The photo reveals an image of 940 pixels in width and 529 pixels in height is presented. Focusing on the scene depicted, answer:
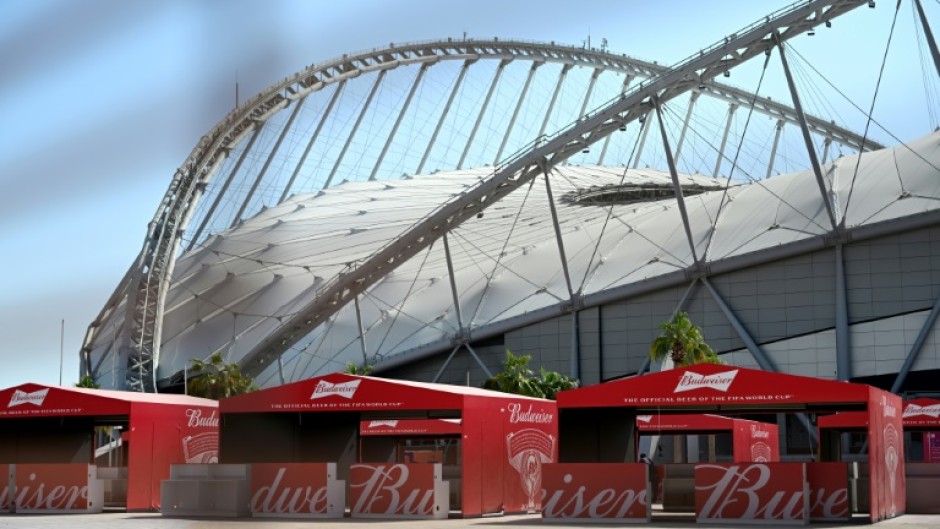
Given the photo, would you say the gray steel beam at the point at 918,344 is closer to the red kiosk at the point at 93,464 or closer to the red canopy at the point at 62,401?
the red kiosk at the point at 93,464

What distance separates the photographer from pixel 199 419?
49281 millimetres

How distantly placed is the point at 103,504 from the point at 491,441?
13.9 metres

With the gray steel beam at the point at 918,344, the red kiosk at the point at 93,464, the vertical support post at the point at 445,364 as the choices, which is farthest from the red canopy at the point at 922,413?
the vertical support post at the point at 445,364

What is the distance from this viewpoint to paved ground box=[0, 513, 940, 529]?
35094 mm

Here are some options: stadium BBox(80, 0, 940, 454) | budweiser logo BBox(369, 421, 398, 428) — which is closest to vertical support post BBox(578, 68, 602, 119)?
stadium BBox(80, 0, 940, 454)

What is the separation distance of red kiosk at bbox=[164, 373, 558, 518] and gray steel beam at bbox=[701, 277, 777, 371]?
2516 cm

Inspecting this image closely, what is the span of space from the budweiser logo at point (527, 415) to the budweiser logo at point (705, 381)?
23.9 ft

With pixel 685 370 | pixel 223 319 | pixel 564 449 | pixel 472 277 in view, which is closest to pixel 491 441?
pixel 564 449

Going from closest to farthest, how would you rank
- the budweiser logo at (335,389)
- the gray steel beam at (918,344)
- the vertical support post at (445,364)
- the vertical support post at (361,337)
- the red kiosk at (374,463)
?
1. the red kiosk at (374,463)
2. the budweiser logo at (335,389)
3. the gray steel beam at (918,344)
4. the vertical support post at (445,364)
5. the vertical support post at (361,337)

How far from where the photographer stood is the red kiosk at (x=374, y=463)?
41.0 metres

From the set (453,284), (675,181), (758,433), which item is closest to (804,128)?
(675,181)

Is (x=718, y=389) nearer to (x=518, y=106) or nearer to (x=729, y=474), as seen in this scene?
(x=729, y=474)

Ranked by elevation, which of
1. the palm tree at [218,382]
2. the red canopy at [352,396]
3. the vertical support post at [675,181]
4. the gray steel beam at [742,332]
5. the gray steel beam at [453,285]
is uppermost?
the vertical support post at [675,181]

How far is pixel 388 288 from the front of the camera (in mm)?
87688
